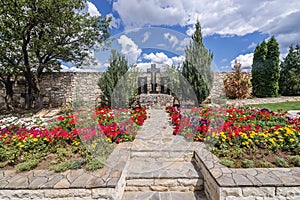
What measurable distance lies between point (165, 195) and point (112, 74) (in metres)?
4.49

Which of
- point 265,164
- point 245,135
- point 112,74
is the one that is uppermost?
point 112,74

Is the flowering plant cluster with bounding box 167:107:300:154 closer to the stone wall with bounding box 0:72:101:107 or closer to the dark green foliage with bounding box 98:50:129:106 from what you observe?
the dark green foliage with bounding box 98:50:129:106

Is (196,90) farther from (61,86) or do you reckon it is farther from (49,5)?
(61,86)

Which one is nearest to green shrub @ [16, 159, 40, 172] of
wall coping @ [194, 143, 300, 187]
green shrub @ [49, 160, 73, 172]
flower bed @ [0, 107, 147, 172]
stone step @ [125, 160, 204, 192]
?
flower bed @ [0, 107, 147, 172]

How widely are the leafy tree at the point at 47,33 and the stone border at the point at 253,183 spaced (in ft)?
21.7

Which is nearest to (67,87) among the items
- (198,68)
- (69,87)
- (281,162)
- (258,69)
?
(69,87)

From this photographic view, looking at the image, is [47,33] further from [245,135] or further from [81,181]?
[245,135]

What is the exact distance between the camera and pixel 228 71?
29.0 feet

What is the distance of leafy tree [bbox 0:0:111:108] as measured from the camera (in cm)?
503

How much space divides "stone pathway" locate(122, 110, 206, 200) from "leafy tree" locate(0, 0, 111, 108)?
18.1ft

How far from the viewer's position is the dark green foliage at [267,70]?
837cm

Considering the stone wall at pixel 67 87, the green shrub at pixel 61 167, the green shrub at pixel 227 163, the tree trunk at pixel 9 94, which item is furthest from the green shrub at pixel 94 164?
the tree trunk at pixel 9 94

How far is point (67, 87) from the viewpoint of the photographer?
7.80m

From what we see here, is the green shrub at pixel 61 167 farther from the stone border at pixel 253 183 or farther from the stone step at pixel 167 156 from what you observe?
the stone border at pixel 253 183
